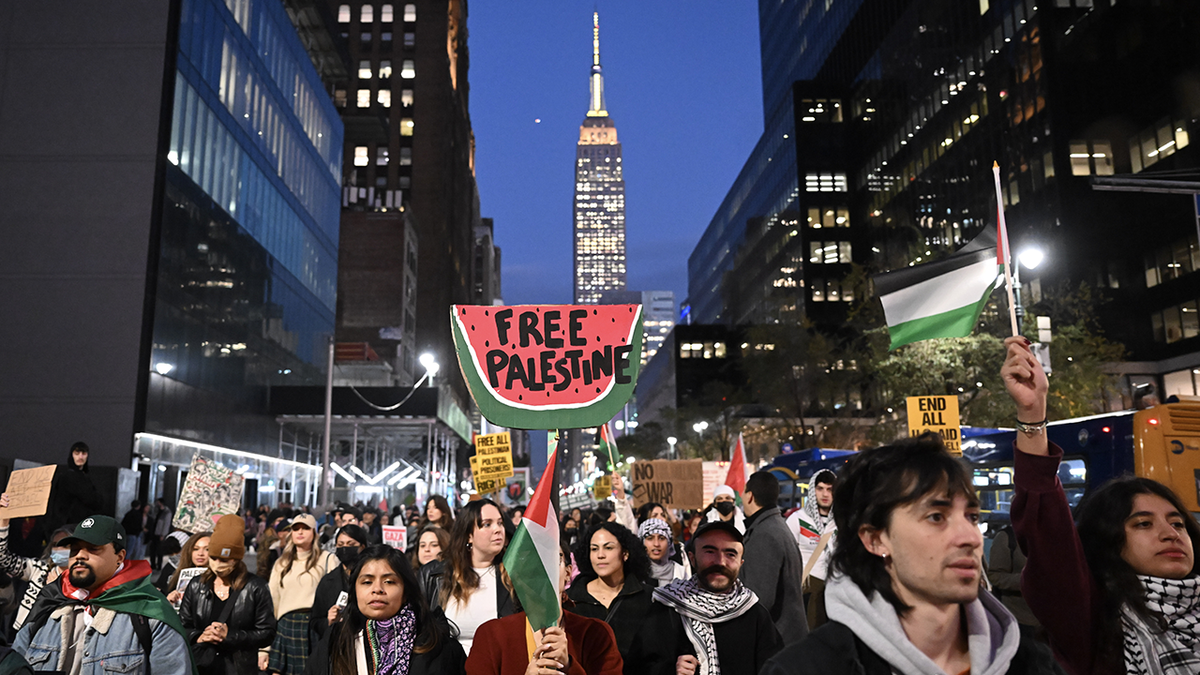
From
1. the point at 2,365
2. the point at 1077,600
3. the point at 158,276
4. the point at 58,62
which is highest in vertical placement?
the point at 58,62

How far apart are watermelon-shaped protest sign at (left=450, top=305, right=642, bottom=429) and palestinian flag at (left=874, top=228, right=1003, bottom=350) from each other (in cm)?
209

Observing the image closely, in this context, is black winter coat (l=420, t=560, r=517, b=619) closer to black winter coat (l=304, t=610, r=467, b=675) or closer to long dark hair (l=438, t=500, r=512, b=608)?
long dark hair (l=438, t=500, r=512, b=608)

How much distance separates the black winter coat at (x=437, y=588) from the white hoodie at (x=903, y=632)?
4.09m

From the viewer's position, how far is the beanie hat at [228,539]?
281 inches

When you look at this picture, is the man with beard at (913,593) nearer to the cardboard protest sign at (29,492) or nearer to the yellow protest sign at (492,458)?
the cardboard protest sign at (29,492)

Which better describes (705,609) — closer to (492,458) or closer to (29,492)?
(29,492)

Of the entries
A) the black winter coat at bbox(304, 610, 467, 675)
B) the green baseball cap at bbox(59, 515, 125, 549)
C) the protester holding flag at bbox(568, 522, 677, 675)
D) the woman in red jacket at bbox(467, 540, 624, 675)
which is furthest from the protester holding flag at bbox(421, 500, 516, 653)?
the green baseball cap at bbox(59, 515, 125, 549)

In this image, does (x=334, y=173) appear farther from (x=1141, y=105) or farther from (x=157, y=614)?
(x=157, y=614)

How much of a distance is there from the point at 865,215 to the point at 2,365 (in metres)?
73.2

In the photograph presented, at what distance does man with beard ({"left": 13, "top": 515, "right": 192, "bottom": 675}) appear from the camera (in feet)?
16.8

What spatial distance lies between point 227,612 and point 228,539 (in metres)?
0.55

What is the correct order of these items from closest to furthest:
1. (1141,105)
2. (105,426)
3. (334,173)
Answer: (105,426), (1141,105), (334,173)

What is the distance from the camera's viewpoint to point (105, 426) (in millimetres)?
28141

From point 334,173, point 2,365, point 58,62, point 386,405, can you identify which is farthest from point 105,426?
point 334,173
